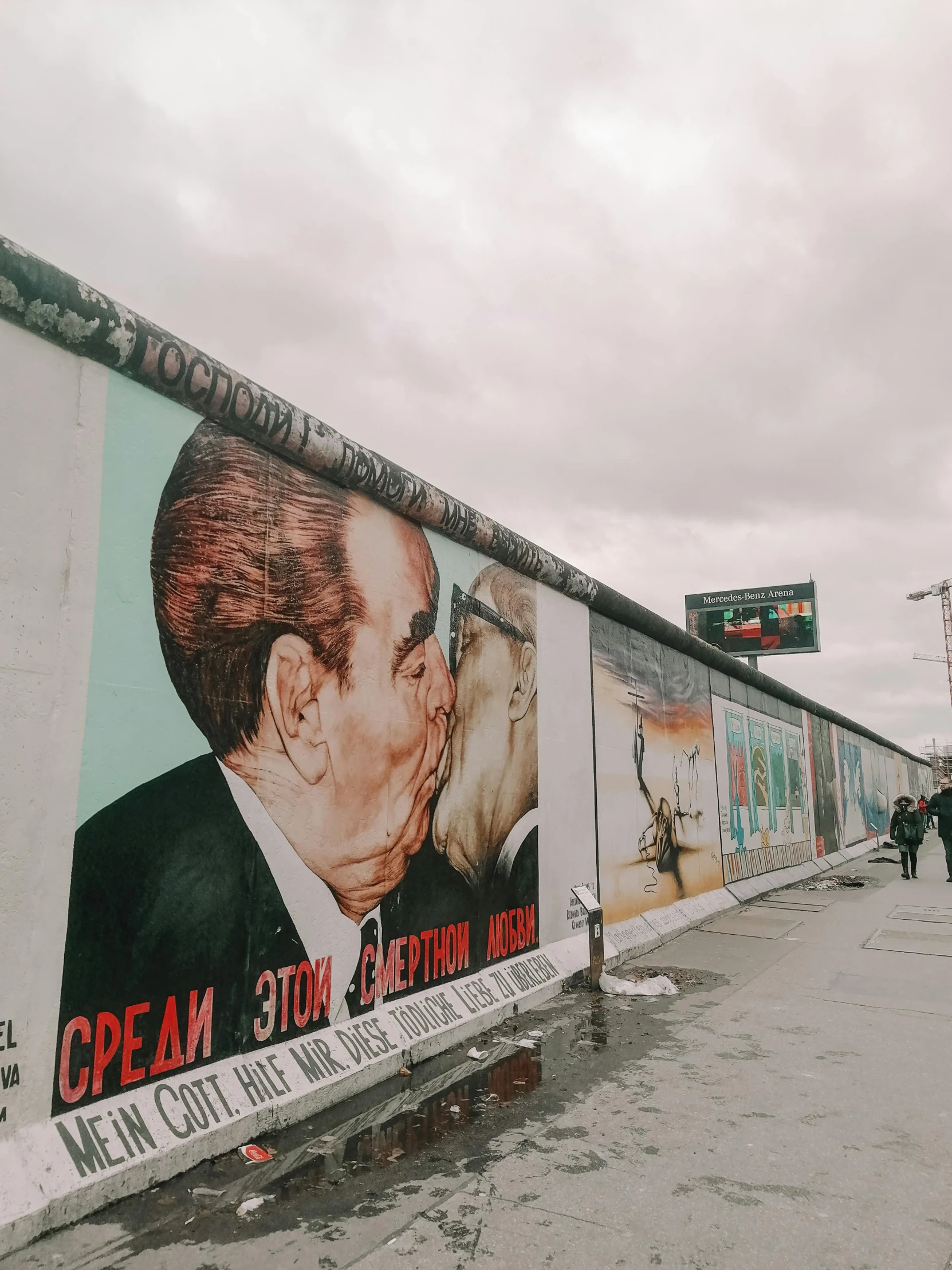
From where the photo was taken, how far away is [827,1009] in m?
6.27

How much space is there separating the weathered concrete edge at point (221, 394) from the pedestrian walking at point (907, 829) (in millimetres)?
11574

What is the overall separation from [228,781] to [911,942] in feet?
26.6

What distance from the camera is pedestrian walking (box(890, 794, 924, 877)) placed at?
51.3ft

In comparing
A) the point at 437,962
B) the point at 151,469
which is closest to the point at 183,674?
the point at 151,469

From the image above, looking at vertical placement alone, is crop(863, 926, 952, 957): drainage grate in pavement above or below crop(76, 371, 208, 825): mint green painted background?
below

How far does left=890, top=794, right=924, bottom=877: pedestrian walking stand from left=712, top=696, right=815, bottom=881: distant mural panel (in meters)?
2.02

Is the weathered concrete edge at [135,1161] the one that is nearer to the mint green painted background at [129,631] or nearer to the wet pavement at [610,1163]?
the wet pavement at [610,1163]

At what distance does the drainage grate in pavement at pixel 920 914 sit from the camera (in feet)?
34.9

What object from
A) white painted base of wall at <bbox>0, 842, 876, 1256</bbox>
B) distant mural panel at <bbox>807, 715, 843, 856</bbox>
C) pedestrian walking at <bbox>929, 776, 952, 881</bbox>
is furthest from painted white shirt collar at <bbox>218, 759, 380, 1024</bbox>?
distant mural panel at <bbox>807, 715, 843, 856</bbox>

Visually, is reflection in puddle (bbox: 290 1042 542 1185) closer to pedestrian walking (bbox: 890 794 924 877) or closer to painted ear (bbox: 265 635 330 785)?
painted ear (bbox: 265 635 330 785)

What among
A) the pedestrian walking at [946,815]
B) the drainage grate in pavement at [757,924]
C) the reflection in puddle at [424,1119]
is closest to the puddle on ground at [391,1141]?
the reflection in puddle at [424,1119]

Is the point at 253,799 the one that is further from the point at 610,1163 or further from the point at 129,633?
the point at 610,1163

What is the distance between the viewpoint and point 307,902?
468 cm

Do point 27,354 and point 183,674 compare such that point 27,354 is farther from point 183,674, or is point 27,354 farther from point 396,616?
point 396,616
